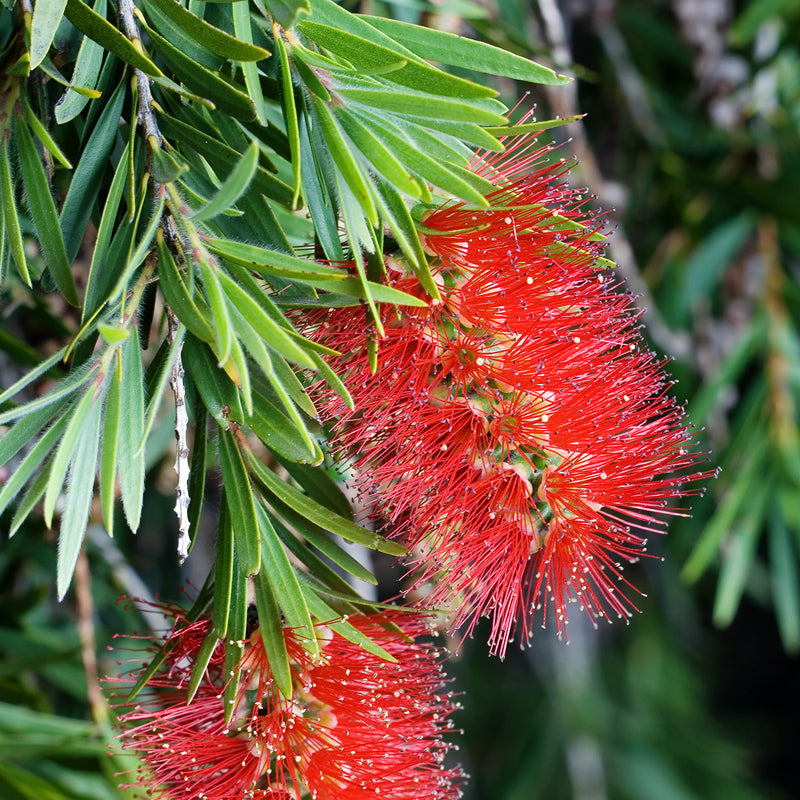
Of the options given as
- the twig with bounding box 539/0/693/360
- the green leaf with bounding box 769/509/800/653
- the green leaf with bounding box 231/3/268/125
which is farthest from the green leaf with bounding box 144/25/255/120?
the green leaf with bounding box 769/509/800/653

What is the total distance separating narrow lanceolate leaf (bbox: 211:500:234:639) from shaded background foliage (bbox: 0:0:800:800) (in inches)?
11.9

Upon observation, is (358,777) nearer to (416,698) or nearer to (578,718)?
(416,698)

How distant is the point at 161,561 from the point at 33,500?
1190 millimetres

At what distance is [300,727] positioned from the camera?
22.0 inches

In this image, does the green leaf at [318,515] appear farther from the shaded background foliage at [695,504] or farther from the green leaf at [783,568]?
the green leaf at [783,568]

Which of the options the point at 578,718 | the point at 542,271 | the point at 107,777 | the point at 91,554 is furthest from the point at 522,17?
the point at 578,718

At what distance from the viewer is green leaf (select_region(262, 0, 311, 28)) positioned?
17.4 inches

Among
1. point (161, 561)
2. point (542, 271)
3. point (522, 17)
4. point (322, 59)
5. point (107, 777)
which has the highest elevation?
point (522, 17)

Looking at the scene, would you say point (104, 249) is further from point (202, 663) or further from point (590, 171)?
Result: point (590, 171)

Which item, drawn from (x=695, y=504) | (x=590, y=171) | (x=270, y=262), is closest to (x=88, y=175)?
(x=270, y=262)

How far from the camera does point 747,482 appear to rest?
1278mm

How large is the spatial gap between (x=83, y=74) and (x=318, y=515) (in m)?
0.29

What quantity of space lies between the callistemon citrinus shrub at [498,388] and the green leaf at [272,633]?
87 mm

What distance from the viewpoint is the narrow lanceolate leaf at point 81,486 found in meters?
0.46
